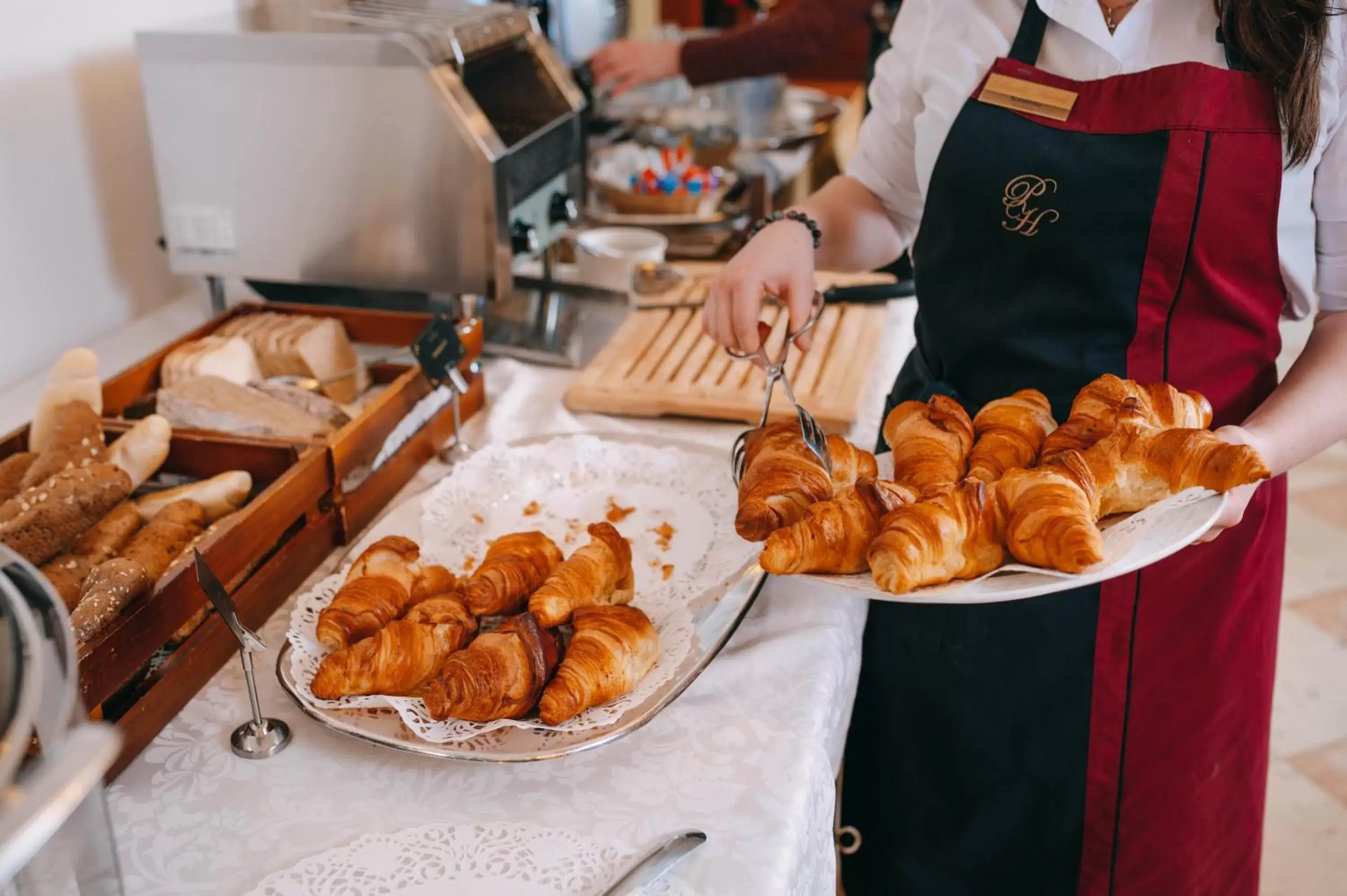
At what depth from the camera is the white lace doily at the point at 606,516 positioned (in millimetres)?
882

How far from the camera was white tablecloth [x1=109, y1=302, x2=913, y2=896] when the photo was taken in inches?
27.7

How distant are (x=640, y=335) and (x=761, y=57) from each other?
1.22 m

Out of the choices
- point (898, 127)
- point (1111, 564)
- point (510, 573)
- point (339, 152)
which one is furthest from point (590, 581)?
point (339, 152)

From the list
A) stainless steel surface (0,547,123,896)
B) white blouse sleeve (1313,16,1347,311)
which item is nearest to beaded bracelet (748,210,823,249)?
white blouse sleeve (1313,16,1347,311)

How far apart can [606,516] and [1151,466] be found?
0.52 m

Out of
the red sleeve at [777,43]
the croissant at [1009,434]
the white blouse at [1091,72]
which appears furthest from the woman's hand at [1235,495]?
the red sleeve at [777,43]

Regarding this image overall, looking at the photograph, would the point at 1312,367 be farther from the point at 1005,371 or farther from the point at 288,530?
the point at 288,530

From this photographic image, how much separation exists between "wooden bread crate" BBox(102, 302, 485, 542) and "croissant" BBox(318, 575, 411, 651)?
202 mm

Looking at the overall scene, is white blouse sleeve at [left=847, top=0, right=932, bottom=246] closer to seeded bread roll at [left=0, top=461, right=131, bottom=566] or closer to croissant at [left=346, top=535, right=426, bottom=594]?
croissant at [left=346, top=535, right=426, bottom=594]

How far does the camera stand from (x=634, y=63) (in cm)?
244

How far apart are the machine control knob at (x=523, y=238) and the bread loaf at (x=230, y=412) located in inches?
16.5

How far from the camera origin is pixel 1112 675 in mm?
1102

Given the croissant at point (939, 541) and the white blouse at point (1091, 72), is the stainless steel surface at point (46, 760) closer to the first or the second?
the croissant at point (939, 541)

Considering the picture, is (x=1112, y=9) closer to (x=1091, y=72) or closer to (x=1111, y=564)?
(x=1091, y=72)
